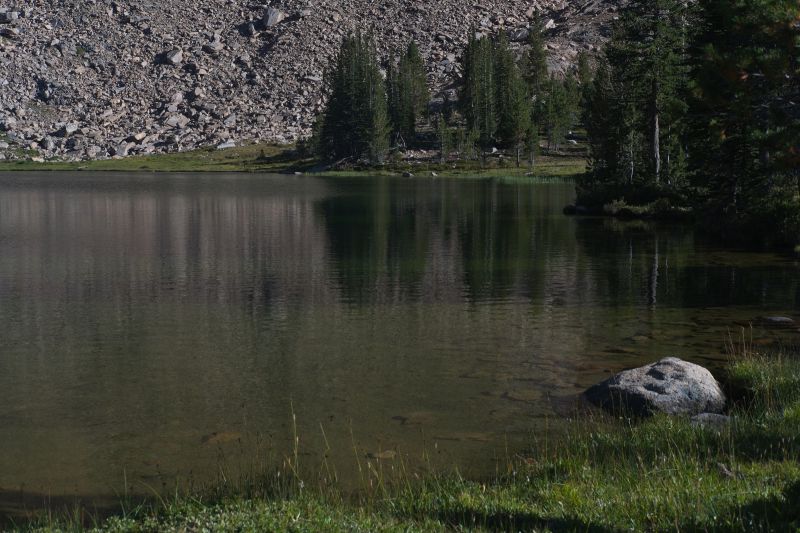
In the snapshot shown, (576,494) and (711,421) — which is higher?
(576,494)

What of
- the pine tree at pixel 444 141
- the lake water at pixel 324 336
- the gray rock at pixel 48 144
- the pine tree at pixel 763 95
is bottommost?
the lake water at pixel 324 336

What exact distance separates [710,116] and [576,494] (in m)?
22.0

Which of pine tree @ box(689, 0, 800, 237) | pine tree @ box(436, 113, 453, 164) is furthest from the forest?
pine tree @ box(436, 113, 453, 164)

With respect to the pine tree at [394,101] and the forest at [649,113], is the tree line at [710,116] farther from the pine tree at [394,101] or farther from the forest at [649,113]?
the pine tree at [394,101]

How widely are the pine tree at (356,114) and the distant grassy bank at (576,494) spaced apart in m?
144

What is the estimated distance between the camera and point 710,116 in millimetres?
27734

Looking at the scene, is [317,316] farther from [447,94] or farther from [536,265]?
[447,94]

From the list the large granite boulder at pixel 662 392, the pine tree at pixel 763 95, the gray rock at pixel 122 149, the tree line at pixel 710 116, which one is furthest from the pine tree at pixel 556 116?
the large granite boulder at pixel 662 392

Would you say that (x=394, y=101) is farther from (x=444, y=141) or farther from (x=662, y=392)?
(x=662, y=392)

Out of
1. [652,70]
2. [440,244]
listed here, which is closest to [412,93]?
[652,70]

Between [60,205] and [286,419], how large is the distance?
205 ft

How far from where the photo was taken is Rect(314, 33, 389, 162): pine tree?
155500 millimetres

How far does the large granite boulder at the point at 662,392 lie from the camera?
568 inches

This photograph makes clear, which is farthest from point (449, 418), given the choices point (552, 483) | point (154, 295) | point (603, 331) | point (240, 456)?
point (154, 295)
